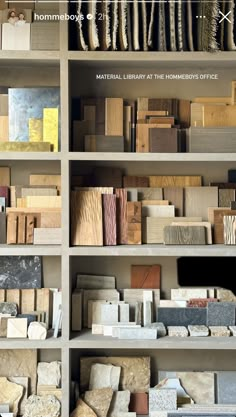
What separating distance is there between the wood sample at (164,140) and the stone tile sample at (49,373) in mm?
1268

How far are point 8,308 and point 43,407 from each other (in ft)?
Result: 1.78

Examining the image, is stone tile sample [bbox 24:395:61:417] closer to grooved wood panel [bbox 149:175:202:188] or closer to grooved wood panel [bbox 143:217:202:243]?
grooved wood panel [bbox 143:217:202:243]

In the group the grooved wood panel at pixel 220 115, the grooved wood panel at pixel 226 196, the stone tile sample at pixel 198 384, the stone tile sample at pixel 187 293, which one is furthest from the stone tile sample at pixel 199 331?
the grooved wood panel at pixel 220 115

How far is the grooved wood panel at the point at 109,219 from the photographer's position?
2.83 metres

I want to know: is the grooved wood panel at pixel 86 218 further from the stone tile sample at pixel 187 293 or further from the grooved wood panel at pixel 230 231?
the grooved wood panel at pixel 230 231

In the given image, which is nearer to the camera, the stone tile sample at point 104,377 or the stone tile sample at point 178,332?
the stone tile sample at point 178,332

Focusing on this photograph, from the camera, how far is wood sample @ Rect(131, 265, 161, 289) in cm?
303

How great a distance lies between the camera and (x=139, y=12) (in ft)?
9.05

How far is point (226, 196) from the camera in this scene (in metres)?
2.98

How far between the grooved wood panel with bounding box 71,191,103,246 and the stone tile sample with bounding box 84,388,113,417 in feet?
2.57

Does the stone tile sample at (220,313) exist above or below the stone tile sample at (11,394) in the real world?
above

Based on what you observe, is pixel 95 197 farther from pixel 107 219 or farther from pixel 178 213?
pixel 178 213

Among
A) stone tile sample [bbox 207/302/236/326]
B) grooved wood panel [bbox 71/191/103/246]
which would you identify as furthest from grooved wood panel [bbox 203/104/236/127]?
stone tile sample [bbox 207/302/236/326]

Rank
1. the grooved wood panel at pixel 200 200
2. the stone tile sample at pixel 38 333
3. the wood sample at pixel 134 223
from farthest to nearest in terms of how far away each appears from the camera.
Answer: the grooved wood panel at pixel 200 200 → the wood sample at pixel 134 223 → the stone tile sample at pixel 38 333
